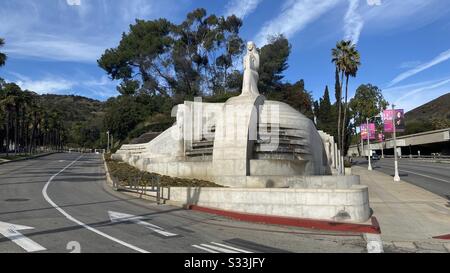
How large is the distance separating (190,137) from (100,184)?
231 inches

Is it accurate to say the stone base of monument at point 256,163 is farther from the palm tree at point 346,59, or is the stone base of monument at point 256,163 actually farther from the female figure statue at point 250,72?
the palm tree at point 346,59

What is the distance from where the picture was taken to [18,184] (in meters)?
23.2

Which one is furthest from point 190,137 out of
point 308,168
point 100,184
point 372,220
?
point 372,220

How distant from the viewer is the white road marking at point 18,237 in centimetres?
881

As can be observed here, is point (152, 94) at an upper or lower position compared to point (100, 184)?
upper

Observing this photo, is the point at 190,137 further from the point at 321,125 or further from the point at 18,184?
the point at 321,125

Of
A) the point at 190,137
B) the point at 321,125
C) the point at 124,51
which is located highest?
the point at 124,51

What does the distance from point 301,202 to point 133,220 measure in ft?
17.5

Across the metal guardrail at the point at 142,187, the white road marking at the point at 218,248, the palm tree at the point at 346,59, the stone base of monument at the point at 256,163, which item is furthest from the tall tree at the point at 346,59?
the white road marking at the point at 218,248

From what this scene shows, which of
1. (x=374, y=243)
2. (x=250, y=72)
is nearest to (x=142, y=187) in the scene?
(x=250, y=72)

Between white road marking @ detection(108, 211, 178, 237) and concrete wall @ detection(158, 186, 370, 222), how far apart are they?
3.49 meters

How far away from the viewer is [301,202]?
14.3 meters

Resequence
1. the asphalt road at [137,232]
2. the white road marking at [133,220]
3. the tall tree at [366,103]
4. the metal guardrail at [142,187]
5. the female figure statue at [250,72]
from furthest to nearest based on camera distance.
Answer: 1. the tall tree at [366,103]
2. the female figure statue at [250,72]
3. the metal guardrail at [142,187]
4. the white road marking at [133,220]
5. the asphalt road at [137,232]

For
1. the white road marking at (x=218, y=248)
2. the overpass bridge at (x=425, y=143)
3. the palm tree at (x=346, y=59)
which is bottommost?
the white road marking at (x=218, y=248)
